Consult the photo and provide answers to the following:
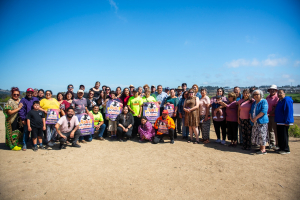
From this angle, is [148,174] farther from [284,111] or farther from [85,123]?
[284,111]

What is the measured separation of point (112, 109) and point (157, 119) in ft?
6.66

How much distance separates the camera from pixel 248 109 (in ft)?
18.9

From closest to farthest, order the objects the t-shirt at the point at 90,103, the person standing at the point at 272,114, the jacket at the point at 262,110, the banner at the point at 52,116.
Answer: the jacket at the point at 262,110
the person standing at the point at 272,114
the banner at the point at 52,116
the t-shirt at the point at 90,103

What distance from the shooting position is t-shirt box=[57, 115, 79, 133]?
605 cm

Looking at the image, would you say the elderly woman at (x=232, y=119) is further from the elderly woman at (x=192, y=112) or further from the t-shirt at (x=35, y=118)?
the t-shirt at (x=35, y=118)

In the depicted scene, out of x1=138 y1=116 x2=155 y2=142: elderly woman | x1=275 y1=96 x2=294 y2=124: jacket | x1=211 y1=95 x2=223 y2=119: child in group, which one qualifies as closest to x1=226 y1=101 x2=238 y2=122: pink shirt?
x1=211 y1=95 x2=223 y2=119: child in group

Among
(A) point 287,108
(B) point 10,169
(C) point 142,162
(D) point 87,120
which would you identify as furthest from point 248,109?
(B) point 10,169

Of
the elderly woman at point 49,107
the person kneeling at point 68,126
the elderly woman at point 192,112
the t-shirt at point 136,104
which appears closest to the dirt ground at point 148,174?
the person kneeling at point 68,126

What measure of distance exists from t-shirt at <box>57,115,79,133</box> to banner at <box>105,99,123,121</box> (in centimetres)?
141

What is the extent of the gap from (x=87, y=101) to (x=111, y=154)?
112 inches

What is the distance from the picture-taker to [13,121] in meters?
5.74

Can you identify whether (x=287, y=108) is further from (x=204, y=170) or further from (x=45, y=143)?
(x=45, y=143)

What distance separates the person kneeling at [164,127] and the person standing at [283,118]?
363 cm

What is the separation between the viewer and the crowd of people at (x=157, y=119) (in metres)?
5.52
